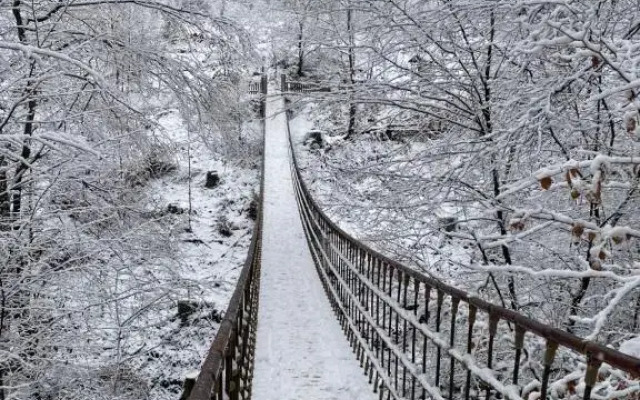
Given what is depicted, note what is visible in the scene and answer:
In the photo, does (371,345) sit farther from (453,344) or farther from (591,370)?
(591,370)

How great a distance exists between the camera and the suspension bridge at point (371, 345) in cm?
224

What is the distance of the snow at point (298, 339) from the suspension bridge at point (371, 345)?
0.05 ft

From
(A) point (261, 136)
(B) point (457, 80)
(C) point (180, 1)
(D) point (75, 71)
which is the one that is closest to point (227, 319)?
(B) point (457, 80)

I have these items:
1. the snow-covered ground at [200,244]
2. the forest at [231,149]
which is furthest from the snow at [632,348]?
the snow-covered ground at [200,244]

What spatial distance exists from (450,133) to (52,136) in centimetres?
432

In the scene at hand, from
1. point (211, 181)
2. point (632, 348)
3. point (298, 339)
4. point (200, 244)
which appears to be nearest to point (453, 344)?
point (632, 348)

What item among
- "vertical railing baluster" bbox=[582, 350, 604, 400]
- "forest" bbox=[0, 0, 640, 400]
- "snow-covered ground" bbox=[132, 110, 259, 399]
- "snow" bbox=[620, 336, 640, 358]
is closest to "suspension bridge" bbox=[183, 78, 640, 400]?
"vertical railing baluster" bbox=[582, 350, 604, 400]

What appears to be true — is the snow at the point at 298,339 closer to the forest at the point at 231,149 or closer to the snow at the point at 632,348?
the forest at the point at 231,149

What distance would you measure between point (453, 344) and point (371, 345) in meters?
2.36

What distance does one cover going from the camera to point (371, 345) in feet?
17.3

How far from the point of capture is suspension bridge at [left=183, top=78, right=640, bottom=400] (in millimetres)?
2240

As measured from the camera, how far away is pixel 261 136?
31406mm

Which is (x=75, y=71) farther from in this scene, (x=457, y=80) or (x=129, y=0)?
(x=457, y=80)

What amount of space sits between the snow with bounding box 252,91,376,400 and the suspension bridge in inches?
0.6
